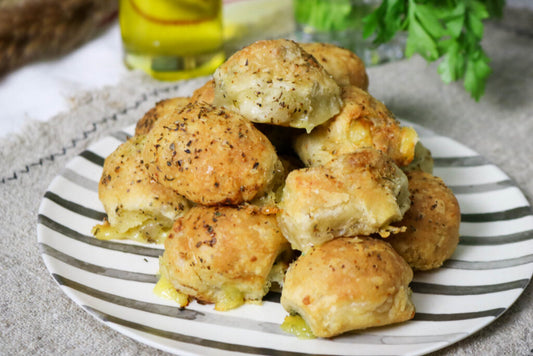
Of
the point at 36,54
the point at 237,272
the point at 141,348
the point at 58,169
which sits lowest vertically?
the point at 36,54

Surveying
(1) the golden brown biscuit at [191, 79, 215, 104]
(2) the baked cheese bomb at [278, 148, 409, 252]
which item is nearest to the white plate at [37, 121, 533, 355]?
(2) the baked cheese bomb at [278, 148, 409, 252]

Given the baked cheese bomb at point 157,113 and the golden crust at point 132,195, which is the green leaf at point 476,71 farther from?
the golden crust at point 132,195

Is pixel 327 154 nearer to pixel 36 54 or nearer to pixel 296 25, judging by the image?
pixel 296 25

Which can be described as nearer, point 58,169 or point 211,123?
point 211,123

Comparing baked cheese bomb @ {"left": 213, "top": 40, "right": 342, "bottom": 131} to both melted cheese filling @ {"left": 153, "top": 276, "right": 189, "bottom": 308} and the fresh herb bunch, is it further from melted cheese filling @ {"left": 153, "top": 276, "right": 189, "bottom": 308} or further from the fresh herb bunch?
the fresh herb bunch

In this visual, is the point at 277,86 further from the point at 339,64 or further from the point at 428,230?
the point at 428,230

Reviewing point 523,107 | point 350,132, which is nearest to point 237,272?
point 350,132
